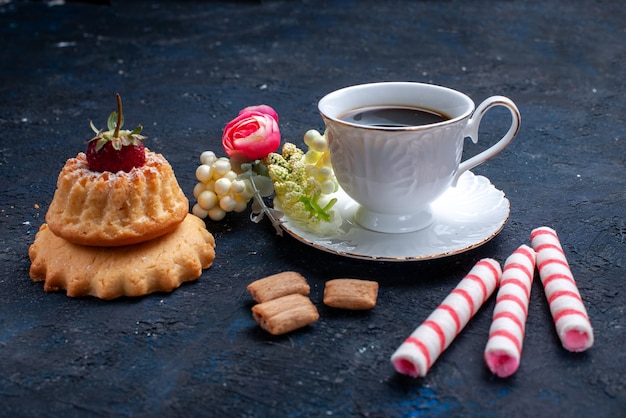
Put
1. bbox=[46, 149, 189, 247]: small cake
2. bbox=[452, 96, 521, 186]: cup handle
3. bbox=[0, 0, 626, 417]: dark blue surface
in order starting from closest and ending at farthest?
1. bbox=[0, 0, 626, 417]: dark blue surface
2. bbox=[46, 149, 189, 247]: small cake
3. bbox=[452, 96, 521, 186]: cup handle

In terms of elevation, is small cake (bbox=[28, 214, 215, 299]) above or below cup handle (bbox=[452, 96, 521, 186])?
below

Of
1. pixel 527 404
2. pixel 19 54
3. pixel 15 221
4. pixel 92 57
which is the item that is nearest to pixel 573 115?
pixel 527 404

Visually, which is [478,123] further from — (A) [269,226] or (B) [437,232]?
(A) [269,226]

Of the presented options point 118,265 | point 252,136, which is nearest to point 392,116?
point 252,136

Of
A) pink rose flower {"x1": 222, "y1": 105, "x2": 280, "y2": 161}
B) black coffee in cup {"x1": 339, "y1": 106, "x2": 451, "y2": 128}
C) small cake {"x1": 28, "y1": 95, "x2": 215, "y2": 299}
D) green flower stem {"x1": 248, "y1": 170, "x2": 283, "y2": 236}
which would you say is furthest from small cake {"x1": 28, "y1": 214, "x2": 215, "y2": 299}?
black coffee in cup {"x1": 339, "y1": 106, "x2": 451, "y2": 128}

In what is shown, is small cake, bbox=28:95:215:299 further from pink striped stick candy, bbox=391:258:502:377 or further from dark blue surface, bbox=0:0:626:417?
pink striped stick candy, bbox=391:258:502:377
